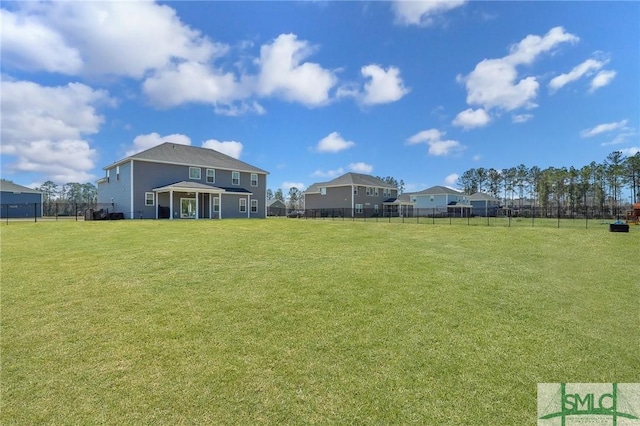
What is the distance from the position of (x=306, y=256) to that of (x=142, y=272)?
167 inches

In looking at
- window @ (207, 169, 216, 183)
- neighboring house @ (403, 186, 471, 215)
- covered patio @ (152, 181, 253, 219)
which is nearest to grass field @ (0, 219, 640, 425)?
covered patio @ (152, 181, 253, 219)

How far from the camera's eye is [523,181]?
219ft

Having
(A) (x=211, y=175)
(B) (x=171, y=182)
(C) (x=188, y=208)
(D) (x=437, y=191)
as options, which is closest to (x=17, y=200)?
(B) (x=171, y=182)

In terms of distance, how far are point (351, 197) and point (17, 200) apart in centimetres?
3719

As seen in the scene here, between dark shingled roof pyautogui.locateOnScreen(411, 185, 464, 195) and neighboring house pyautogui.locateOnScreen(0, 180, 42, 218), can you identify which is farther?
dark shingled roof pyautogui.locateOnScreen(411, 185, 464, 195)

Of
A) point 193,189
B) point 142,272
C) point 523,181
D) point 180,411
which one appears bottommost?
point 180,411

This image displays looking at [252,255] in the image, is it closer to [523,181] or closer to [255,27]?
[255,27]

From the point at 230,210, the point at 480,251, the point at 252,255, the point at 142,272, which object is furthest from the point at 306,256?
the point at 230,210

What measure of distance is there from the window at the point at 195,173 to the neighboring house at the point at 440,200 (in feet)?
113

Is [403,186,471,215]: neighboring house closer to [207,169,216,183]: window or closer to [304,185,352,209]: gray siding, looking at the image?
[304,185,352,209]: gray siding

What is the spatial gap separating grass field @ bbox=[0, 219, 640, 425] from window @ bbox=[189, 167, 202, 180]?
69.1 ft

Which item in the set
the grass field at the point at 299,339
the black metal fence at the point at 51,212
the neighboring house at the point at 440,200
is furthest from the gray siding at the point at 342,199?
the grass field at the point at 299,339

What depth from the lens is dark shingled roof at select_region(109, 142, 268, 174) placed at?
26.3 metres

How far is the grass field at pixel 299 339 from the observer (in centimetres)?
303
